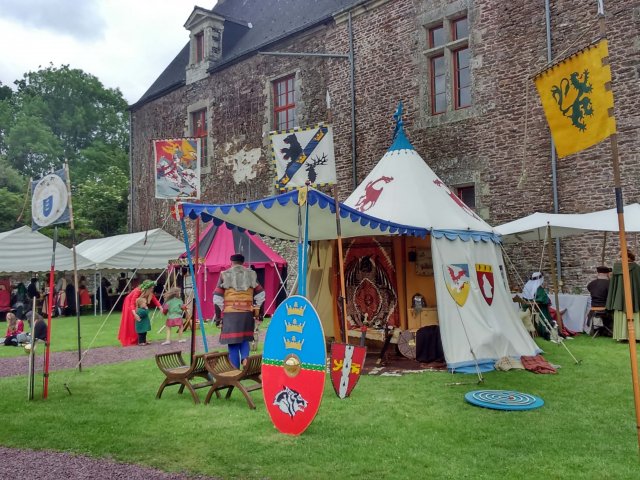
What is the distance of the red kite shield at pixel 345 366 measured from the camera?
5.05 m

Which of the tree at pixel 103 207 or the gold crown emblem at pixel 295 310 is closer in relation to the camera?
the gold crown emblem at pixel 295 310

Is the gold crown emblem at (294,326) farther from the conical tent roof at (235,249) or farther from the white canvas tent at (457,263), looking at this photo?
the conical tent roof at (235,249)

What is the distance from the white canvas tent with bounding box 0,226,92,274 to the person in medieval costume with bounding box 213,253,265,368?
1089 cm

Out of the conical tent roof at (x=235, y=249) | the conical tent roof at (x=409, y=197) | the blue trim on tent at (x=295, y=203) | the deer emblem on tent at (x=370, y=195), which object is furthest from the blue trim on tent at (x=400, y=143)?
the conical tent roof at (x=235, y=249)

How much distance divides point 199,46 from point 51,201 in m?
13.0

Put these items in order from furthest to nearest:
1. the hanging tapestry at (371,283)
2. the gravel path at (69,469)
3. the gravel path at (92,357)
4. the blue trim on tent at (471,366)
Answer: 1. the hanging tapestry at (371,283)
2. the gravel path at (92,357)
3. the blue trim on tent at (471,366)
4. the gravel path at (69,469)

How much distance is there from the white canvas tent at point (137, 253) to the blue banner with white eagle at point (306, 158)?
10.8 m

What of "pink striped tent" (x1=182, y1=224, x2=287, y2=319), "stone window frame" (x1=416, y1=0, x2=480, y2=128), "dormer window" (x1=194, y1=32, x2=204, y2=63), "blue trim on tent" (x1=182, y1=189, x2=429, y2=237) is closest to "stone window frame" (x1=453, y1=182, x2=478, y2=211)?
"stone window frame" (x1=416, y1=0, x2=480, y2=128)

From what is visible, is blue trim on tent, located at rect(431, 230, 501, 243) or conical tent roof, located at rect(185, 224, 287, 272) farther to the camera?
conical tent roof, located at rect(185, 224, 287, 272)

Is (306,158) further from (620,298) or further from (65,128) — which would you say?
(65,128)

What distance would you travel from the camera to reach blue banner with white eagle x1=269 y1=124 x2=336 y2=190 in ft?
17.5

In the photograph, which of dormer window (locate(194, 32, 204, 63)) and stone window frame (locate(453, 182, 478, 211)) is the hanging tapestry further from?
dormer window (locate(194, 32, 204, 63))

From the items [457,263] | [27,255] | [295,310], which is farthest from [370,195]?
[27,255]

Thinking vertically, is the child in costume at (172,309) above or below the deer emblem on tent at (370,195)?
below
